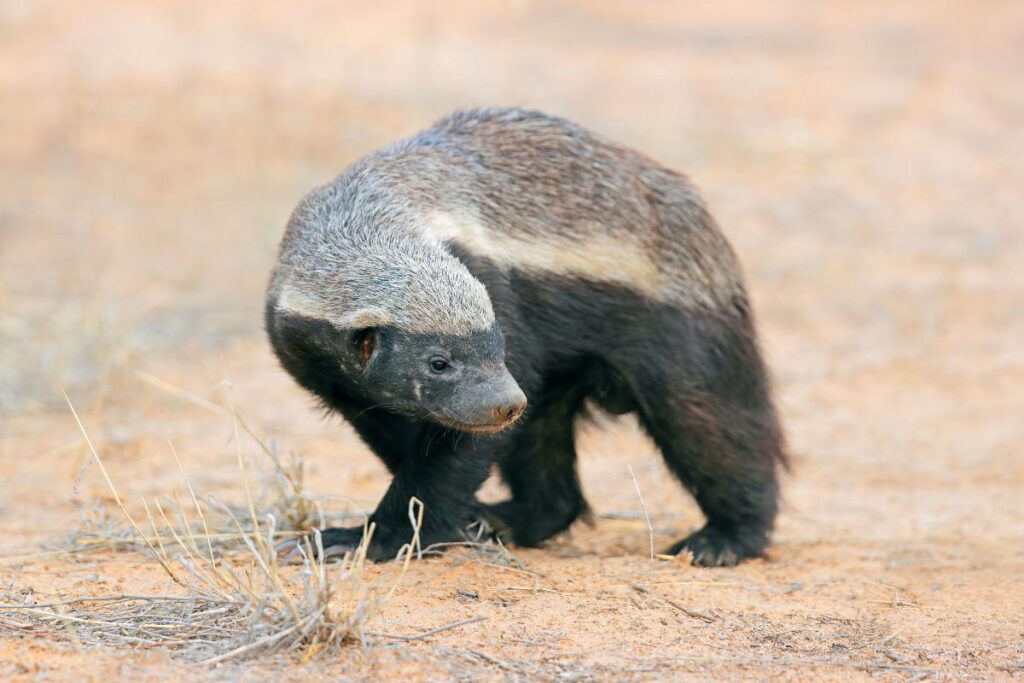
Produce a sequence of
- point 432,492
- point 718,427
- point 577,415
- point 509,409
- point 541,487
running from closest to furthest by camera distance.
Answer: point 509,409 < point 432,492 < point 718,427 < point 577,415 < point 541,487

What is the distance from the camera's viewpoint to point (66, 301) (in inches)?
390

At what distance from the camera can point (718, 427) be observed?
19.0 ft

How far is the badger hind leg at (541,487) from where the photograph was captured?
240 inches

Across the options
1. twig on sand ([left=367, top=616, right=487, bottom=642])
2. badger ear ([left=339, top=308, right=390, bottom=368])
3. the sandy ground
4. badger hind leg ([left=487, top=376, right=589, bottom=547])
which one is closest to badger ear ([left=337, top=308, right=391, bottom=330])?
badger ear ([left=339, top=308, right=390, bottom=368])

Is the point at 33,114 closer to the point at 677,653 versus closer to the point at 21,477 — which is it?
the point at 21,477

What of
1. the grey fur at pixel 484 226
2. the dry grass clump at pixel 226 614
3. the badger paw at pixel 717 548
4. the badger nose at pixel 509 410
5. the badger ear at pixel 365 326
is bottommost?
the badger paw at pixel 717 548

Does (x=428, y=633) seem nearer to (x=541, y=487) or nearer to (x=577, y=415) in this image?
(x=577, y=415)

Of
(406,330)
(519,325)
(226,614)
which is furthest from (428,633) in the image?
(519,325)

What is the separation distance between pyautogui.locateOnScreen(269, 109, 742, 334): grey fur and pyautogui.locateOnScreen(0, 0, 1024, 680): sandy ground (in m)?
1.05

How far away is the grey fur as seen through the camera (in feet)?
15.5

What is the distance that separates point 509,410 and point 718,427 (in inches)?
57.6

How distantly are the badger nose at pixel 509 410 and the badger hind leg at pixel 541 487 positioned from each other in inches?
51.5

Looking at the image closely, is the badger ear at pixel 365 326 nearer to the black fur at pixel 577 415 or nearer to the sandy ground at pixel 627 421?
the black fur at pixel 577 415

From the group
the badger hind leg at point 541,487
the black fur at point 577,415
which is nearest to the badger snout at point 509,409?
the black fur at point 577,415
